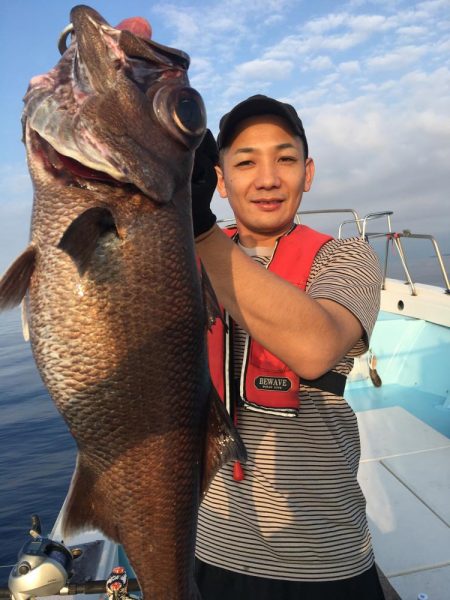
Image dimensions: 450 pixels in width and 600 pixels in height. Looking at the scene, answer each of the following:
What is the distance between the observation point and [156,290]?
170cm

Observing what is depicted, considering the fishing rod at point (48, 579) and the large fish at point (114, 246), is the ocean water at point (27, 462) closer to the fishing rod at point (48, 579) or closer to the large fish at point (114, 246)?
the fishing rod at point (48, 579)

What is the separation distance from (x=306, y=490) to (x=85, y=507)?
98cm

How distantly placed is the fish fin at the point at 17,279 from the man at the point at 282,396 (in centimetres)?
63

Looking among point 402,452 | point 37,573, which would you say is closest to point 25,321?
point 37,573

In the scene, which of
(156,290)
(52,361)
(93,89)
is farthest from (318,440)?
(93,89)

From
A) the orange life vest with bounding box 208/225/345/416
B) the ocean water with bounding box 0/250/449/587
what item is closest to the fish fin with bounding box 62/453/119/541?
the orange life vest with bounding box 208/225/345/416

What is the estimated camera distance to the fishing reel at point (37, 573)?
2693 millimetres

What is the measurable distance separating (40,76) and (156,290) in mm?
852

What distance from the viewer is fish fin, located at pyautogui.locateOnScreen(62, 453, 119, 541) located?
1881mm

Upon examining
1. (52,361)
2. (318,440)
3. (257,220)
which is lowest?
(318,440)

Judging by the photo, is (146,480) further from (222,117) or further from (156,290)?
(222,117)

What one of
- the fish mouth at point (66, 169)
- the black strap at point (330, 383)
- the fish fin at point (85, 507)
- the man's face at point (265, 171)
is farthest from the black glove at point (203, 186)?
the fish fin at point (85, 507)

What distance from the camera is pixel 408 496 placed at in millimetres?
4965

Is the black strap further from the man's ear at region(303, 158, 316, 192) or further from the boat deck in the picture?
the boat deck
